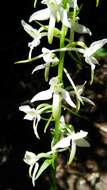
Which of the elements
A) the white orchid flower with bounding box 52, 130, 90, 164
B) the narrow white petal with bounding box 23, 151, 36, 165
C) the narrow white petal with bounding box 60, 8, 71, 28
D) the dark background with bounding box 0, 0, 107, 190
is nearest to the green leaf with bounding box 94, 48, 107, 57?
the dark background with bounding box 0, 0, 107, 190

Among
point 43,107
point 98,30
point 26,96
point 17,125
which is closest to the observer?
point 43,107

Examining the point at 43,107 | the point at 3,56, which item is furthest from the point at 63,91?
the point at 3,56

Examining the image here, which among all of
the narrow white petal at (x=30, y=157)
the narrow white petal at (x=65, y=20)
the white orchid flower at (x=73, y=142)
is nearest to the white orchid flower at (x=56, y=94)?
the white orchid flower at (x=73, y=142)

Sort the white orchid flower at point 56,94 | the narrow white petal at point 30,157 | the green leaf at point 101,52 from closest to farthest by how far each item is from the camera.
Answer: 1. the white orchid flower at point 56,94
2. the narrow white petal at point 30,157
3. the green leaf at point 101,52

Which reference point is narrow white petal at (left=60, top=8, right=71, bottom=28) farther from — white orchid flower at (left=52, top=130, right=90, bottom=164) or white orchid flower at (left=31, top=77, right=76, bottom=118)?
white orchid flower at (left=52, top=130, right=90, bottom=164)

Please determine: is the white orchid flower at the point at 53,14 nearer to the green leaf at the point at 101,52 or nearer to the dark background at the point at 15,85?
the dark background at the point at 15,85

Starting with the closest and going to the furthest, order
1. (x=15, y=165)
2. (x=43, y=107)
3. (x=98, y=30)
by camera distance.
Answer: (x=43, y=107)
(x=15, y=165)
(x=98, y=30)

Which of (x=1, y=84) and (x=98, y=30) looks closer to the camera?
(x=1, y=84)

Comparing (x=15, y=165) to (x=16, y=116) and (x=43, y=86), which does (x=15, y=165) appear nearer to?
(x=16, y=116)

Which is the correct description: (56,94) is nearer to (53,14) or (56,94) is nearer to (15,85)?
(53,14)

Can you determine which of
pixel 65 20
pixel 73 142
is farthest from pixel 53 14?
pixel 73 142
